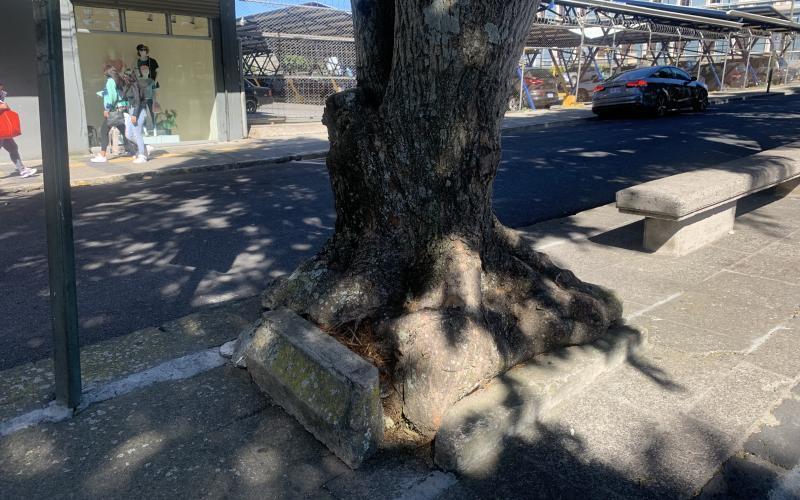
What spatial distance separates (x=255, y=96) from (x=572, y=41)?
1492cm

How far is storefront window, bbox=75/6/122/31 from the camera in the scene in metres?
14.5

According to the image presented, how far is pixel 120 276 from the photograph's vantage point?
6059 mm

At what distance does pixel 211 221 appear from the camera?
816cm

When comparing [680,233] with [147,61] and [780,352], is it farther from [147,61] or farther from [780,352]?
[147,61]

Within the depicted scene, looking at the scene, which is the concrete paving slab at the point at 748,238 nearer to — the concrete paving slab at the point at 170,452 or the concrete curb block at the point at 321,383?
the concrete curb block at the point at 321,383

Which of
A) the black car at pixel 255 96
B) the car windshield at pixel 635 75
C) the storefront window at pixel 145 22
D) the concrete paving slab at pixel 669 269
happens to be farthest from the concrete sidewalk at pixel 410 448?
the black car at pixel 255 96

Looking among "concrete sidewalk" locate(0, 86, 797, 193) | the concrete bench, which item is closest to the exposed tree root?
the concrete bench

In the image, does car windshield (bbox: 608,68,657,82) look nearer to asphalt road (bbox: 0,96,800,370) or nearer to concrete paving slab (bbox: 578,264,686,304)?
asphalt road (bbox: 0,96,800,370)

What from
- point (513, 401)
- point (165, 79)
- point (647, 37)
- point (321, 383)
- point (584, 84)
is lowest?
point (513, 401)

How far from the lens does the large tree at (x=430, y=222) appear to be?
328 centimetres

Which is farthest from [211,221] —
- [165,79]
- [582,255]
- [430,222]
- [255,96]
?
[255,96]

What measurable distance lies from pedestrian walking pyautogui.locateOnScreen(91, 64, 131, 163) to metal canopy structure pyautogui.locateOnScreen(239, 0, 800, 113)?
559 cm

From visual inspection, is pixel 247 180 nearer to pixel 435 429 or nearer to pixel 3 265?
pixel 3 265

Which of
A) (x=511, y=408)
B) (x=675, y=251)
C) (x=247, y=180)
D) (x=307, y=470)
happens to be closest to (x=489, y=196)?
(x=511, y=408)
